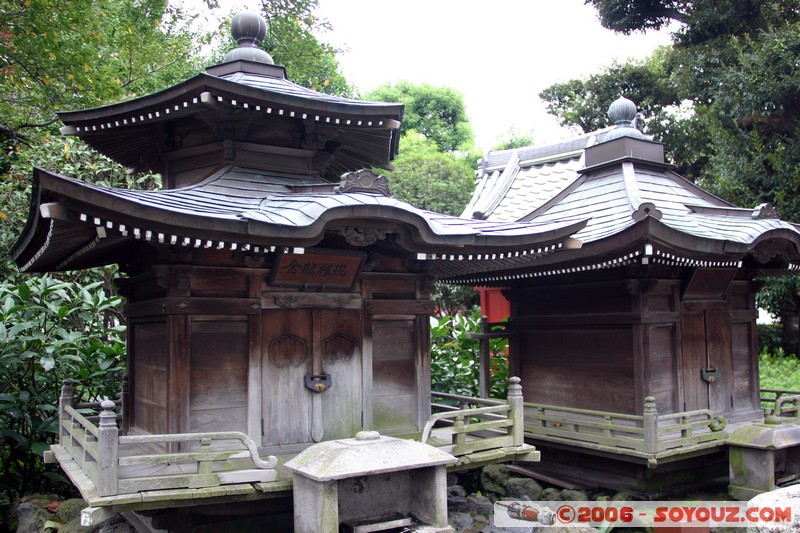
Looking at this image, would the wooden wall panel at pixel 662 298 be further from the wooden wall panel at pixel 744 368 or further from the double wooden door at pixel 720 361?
the wooden wall panel at pixel 744 368

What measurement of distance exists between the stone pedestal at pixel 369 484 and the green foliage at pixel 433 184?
2048 centimetres

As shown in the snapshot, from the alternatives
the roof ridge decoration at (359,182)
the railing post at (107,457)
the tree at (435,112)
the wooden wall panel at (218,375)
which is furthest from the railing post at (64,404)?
the tree at (435,112)

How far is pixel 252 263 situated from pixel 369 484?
2812 mm

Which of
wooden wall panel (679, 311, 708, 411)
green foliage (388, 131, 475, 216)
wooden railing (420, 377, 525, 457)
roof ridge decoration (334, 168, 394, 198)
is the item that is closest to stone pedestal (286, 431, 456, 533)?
wooden railing (420, 377, 525, 457)

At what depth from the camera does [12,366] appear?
10.2 meters

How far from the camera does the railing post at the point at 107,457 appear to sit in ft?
18.7

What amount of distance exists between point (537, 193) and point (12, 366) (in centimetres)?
1127

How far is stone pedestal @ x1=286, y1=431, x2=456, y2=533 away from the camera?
19.8 ft

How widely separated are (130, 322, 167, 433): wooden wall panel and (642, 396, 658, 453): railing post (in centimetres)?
639

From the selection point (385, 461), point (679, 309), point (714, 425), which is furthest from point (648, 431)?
point (385, 461)

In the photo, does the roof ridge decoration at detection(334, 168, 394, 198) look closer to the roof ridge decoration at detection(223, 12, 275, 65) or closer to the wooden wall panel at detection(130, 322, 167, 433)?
the wooden wall panel at detection(130, 322, 167, 433)

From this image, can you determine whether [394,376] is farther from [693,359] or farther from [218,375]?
[693,359]

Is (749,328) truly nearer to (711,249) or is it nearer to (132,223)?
(711,249)

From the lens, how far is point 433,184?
2739 centimetres
